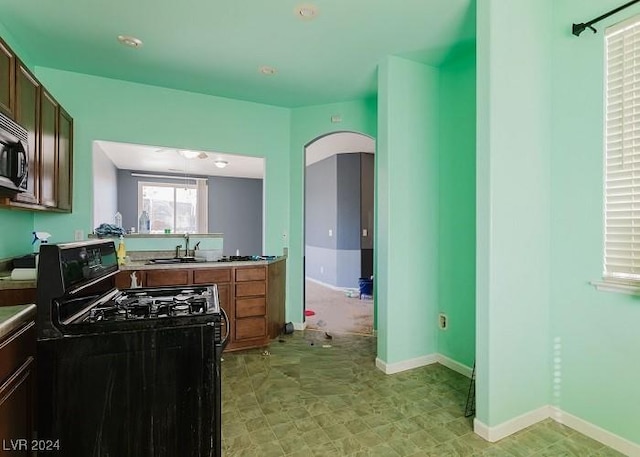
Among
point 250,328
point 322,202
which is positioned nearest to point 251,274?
point 250,328

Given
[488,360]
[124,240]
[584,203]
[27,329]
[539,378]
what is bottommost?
[539,378]

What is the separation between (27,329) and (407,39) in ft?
10.1

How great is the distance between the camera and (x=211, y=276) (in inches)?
127

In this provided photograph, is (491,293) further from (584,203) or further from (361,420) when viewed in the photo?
(361,420)

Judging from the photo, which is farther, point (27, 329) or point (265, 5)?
point (265, 5)

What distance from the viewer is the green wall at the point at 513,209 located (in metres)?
2.00

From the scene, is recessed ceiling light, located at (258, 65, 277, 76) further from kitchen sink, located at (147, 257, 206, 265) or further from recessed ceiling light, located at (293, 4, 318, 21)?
kitchen sink, located at (147, 257, 206, 265)

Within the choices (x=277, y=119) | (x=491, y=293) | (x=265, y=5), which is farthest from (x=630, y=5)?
(x=277, y=119)

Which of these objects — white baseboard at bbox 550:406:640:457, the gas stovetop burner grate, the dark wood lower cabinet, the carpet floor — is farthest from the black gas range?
the carpet floor

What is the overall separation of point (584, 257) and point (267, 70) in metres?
3.00

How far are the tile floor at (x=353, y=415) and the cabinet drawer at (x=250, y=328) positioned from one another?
23 centimetres

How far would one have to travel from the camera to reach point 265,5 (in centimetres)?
220

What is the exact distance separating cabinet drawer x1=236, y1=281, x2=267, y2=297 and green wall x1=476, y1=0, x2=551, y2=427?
2.16 meters

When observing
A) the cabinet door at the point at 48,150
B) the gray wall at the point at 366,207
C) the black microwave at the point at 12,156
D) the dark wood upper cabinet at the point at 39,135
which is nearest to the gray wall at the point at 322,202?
the gray wall at the point at 366,207
